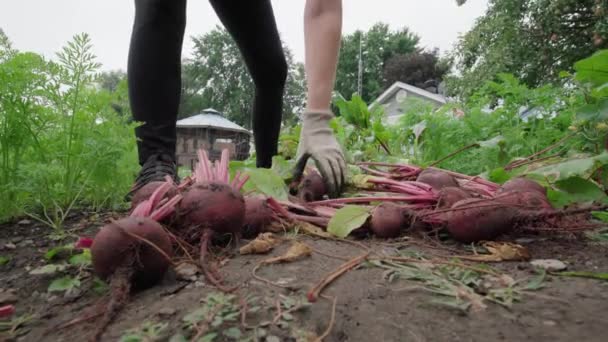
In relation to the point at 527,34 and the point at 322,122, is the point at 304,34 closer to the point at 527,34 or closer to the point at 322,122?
the point at 322,122

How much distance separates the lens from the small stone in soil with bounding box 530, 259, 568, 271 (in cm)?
107

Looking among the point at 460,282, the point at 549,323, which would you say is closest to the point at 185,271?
the point at 460,282

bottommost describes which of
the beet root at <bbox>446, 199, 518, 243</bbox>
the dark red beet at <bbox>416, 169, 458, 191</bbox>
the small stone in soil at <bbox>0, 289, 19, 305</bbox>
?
the small stone in soil at <bbox>0, 289, 19, 305</bbox>

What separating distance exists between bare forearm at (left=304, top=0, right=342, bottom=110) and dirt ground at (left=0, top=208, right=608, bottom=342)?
110 centimetres

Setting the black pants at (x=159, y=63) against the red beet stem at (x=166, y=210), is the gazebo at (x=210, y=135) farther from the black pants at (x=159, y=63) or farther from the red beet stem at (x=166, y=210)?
the red beet stem at (x=166, y=210)

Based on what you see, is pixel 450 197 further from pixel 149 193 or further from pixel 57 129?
pixel 57 129

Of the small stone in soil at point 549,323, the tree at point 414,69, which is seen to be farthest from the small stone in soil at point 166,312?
the tree at point 414,69

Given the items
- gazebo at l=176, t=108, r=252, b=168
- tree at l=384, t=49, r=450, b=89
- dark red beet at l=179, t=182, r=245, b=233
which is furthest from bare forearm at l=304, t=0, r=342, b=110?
tree at l=384, t=49, r=450, b=89

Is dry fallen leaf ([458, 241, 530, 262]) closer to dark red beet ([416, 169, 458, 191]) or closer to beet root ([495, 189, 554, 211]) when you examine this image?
beet root ([495, 189, 554, 211])

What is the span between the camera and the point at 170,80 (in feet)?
6.52

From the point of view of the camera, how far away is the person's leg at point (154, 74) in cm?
186

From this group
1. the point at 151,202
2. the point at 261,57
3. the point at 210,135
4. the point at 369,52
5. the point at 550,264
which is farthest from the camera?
the point at 369,52

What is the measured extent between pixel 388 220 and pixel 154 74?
1.34m

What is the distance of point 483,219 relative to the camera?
1.32 m
